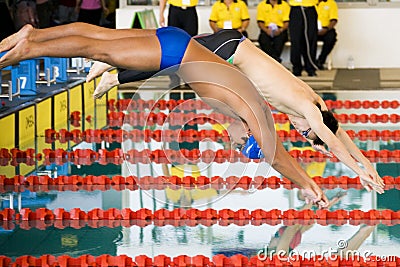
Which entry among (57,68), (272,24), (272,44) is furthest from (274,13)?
(57,68)

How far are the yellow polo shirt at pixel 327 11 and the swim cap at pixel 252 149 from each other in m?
9.31

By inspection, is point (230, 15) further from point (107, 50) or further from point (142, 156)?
point (107, 50)

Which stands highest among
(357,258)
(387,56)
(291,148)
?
(387,56)

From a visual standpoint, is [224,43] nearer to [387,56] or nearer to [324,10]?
[324,10]

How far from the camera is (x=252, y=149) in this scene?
5707 millimetres

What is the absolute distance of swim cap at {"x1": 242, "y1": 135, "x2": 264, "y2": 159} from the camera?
5609mm

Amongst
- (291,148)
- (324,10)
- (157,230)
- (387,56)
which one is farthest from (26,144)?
(387,56)

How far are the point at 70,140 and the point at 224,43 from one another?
4246 millimetres

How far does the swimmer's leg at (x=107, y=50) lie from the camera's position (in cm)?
535

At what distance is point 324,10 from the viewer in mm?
14820

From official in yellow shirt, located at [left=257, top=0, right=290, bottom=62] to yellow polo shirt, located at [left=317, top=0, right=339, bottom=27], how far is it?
475 mm

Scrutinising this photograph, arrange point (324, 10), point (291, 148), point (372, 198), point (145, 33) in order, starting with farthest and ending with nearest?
point (324, 10), point (291, 148), point (372, 198), point (145, 33)

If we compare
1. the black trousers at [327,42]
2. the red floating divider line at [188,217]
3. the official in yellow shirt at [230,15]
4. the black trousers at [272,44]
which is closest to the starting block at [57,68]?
the official in yellow shirt at [230,15]

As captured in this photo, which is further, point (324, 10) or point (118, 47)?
point (324, 10)
